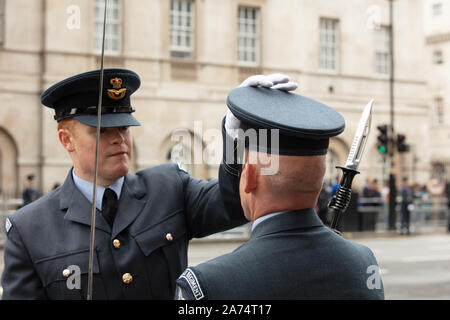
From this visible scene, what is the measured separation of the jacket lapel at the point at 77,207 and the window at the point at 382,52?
22.2 metres

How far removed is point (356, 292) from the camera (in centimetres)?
179

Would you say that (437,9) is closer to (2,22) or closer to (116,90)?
(2,22)

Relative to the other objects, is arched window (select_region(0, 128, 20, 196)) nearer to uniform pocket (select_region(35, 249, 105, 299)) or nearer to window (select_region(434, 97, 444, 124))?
uniform pocket (select_region(35, 249, 105, 299))

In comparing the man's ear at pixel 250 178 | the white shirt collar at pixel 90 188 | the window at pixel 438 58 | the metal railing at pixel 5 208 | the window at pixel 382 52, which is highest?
the window at pixel 438 58

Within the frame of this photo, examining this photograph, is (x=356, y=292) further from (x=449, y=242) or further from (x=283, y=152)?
(x=449, y=242)

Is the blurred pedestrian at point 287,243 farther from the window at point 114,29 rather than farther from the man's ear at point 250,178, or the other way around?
the window at point 114,29

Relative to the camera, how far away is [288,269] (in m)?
1.74

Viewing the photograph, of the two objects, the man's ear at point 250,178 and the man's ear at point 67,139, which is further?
the man's ear at point 67,139

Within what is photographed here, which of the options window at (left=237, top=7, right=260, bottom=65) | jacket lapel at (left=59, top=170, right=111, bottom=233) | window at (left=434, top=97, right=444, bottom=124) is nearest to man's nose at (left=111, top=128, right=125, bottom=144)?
jacket lapel at (left=59, top=170, right=111, bottom=233)

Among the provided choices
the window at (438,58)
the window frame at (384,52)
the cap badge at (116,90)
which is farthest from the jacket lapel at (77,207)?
the window at (438,58)

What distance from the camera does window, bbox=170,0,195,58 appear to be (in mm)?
20906

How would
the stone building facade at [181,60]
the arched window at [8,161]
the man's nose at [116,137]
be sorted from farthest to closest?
the arched window at [8,161], the stone building facade at [181,60], the man's nose at [116,137]

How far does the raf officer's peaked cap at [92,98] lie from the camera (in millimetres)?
2520

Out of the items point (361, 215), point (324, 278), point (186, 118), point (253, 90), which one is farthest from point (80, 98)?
point (186, 118)
